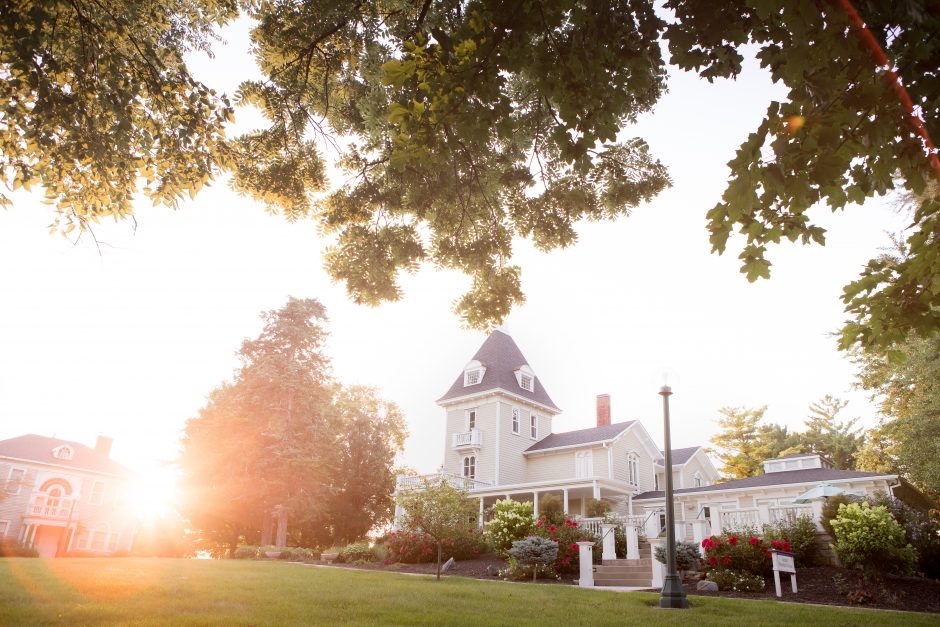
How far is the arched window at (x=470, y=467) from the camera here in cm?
3159

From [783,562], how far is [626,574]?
433 centimetres

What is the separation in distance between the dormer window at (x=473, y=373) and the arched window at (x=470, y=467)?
434cm

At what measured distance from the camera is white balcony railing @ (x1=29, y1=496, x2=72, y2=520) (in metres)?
41.5

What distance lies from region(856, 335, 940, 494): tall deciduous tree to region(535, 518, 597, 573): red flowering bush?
449 inches

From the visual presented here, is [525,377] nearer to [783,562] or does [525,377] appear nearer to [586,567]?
[586,567]

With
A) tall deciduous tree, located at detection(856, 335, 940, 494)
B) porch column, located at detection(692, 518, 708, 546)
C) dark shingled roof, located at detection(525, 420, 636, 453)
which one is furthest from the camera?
Answer: dark shingled roof, located at detection(525, 420, 636, 453)

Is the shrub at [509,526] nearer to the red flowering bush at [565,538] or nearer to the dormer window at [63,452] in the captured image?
the red flowering bush at [565,538]

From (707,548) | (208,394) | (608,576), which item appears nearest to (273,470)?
(208,394)

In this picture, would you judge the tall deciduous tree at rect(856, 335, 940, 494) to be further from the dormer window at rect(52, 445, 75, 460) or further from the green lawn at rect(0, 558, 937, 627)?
the dormer window at rect(52, 445, 75, 460)

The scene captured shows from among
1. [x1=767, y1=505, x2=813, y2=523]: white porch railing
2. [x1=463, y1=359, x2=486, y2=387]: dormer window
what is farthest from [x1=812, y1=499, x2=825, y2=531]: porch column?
[x1=463, y1=359, x2=486, y2=387]: dormer window

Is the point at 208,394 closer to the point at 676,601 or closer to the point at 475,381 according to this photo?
the point at 475,381

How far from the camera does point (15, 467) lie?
40750mm

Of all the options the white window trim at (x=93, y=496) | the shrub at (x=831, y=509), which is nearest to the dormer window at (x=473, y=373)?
the shrub at (x=831, y=509)

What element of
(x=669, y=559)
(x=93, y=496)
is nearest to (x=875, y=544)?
(x=669, y=559)
